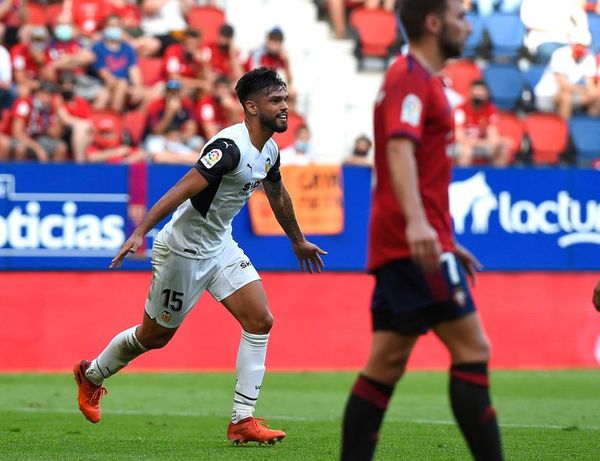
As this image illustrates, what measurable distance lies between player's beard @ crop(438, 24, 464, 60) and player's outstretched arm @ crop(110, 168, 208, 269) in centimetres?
260

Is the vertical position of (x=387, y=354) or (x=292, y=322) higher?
(x=387, y=354)

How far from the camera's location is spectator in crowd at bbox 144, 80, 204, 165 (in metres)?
16.4

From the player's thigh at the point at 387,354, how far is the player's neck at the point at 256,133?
10.2ft

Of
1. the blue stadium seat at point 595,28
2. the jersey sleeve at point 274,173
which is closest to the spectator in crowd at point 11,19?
the blue stadium seat at point 595,28

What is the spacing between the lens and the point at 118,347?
8680 mm

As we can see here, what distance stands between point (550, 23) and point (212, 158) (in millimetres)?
13541

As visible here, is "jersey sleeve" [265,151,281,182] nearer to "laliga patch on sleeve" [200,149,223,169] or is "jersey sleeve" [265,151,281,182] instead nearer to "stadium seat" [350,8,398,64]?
"laliga patch on sleeve" [200,149,223,169]

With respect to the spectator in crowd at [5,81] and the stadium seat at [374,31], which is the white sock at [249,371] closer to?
the spectator in crowd at [5,81]

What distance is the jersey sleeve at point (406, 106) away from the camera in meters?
5.22

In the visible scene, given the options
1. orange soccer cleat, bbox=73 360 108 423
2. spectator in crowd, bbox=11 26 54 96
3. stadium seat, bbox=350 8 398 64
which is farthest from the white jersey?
stadium seat, bbox=350 8 398 64

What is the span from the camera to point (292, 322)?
15492mm

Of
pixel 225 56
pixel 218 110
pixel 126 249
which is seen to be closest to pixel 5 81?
pixel 218 110

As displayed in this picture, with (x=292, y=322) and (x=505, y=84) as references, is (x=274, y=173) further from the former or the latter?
(x=505, y=84)

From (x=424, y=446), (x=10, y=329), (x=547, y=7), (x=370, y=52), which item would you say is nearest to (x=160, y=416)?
(x=424, y=446)
